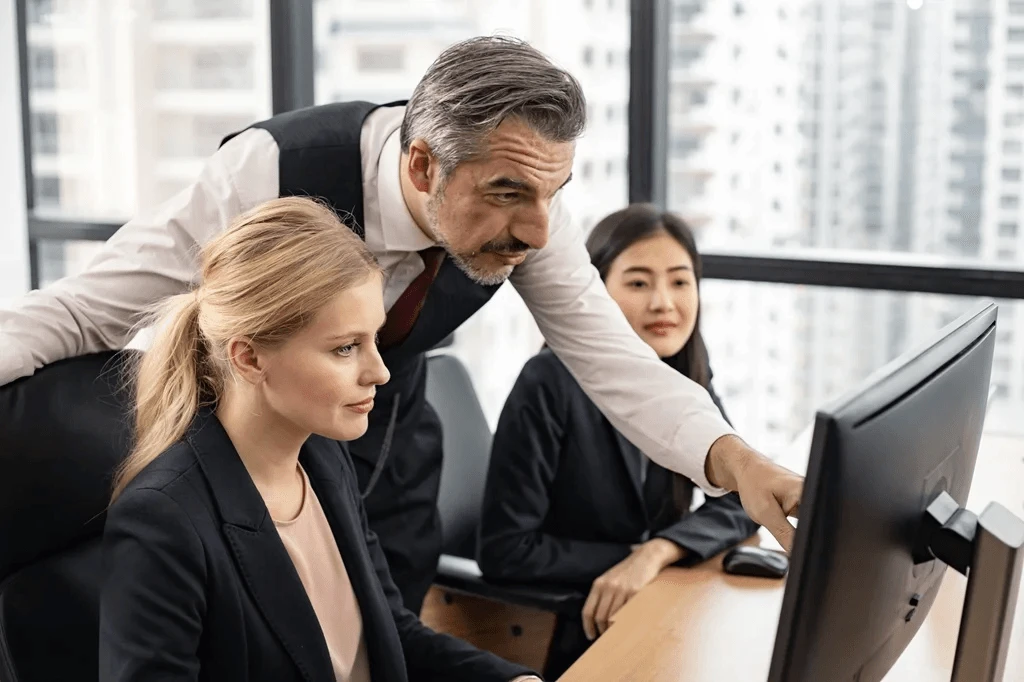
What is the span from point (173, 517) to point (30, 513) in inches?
6.2

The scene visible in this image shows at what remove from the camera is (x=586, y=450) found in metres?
1.95

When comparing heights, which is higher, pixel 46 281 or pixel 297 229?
pixel 297 229

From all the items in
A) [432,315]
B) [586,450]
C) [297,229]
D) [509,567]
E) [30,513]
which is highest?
[297,229]

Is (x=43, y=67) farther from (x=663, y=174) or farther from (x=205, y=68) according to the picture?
(x=663, y=174)

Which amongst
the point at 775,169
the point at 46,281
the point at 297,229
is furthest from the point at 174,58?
the point at 297,229

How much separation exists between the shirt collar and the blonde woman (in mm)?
247

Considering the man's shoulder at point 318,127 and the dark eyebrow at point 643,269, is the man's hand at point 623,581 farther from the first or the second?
the man's shoulder at point 318,127

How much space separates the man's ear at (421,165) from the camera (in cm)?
143

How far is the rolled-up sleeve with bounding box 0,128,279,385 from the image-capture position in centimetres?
133

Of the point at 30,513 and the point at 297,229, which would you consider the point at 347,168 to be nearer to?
the point at 297,229

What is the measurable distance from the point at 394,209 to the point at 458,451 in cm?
72

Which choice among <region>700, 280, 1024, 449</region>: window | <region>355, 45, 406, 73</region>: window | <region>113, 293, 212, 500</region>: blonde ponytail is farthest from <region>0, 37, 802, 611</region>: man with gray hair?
<region>355, 45, 406, 73</region>: window

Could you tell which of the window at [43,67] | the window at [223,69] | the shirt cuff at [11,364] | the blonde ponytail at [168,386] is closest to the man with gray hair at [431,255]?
the shirt cuff at [11,364]

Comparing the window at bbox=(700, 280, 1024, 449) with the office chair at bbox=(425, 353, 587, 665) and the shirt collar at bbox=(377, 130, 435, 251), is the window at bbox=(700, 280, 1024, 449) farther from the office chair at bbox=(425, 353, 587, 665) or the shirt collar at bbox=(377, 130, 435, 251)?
the shirt collar at bbox=(377, 130, 435, 251)
